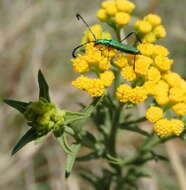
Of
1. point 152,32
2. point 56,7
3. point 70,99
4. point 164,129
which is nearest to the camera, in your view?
point 164,129

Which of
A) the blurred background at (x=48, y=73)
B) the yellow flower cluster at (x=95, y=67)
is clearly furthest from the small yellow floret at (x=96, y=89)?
the blurred background at (x=48, y=73)

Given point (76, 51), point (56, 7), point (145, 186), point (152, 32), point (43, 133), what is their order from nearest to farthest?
point (43, 133) < point (76, 51) < point (152, 32) < point (145, 186) < point (56, 7)

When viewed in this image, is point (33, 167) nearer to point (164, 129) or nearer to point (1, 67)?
point (1, 67)

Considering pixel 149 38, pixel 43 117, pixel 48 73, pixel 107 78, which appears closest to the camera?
pixel 43 117

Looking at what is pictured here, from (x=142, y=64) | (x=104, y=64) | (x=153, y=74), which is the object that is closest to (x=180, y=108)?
(x=153, y=74)

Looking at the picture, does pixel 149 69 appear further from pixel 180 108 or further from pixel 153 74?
pixel 180 108

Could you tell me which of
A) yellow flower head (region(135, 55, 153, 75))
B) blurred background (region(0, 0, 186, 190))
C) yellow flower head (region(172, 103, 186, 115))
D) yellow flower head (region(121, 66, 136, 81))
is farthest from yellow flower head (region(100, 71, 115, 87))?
blurred background (region(0, 0, 186, 190))

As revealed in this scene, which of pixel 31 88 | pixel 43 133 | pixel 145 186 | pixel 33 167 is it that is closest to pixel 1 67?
pixel 31 88
